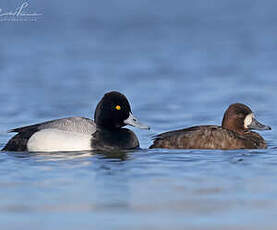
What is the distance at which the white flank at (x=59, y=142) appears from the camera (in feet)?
29.3

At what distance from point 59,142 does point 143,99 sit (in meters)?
5.16

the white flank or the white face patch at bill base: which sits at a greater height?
the white face patch at bill base

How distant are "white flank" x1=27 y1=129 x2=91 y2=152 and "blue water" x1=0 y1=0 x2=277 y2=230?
19 centimetres

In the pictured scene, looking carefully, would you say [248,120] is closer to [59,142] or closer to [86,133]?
[86,133]

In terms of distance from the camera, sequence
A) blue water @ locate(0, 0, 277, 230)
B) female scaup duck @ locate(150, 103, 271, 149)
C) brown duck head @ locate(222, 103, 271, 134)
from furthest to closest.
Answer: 1. brown duck head @ locate(222, 103, 271, 134)
2. female scaup duck @ locate(150, 103, 271, 149)
3. blue water @ locate(0, 0, 277, 230)

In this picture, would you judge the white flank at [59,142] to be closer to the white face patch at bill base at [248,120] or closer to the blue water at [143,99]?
the blue water at [143,99]

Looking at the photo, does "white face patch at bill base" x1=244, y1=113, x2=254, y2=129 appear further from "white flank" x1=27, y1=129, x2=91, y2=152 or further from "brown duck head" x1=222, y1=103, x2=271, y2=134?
"white flank" x1=27, y1=129, x2=91, y2=152

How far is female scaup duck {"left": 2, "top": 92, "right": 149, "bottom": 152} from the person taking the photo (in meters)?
8.98

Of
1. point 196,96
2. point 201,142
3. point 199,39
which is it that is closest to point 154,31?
point 199,39

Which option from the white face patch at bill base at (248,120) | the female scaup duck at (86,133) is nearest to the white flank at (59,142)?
the female scaup duck at (86,133)

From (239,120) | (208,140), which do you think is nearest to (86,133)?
(208,140)

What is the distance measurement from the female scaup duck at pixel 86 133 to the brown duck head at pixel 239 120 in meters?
0.98

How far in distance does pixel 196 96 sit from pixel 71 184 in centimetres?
720

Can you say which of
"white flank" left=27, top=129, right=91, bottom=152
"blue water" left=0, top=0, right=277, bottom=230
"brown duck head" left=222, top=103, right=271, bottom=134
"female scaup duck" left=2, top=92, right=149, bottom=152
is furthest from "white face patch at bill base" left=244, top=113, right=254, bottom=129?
"white flank" left=27, top=129, right=91, bottom=152
